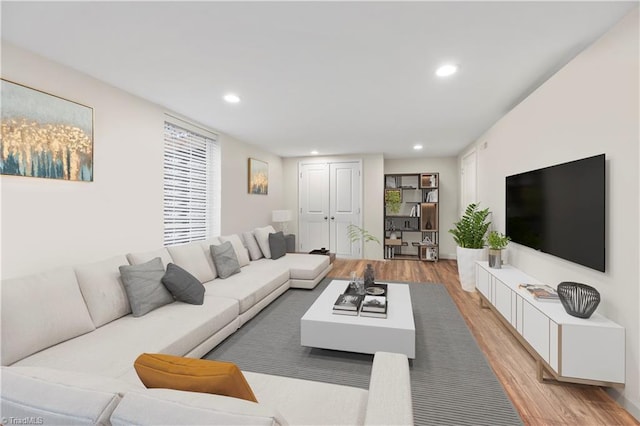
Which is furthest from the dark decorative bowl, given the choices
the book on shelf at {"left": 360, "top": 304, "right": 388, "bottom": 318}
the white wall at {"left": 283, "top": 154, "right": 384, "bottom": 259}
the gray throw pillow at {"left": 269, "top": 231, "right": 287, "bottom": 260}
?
the white wall at {"left": 283, "top": 154, "right": 384, "bottom": 259}

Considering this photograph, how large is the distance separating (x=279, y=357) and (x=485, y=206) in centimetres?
395

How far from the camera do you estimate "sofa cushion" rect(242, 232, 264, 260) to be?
4742 millimetres

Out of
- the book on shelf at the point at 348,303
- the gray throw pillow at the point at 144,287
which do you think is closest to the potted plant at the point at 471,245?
the book on shelf at the point at 348,303

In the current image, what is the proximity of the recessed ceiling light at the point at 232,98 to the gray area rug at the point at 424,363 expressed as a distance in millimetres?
2462

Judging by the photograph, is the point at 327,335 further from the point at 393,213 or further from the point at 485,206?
the point at 393,213

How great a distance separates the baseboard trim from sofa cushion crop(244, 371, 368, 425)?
68.5 inches

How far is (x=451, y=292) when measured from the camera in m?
4.27

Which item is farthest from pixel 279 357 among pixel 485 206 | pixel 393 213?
pixel 393 213

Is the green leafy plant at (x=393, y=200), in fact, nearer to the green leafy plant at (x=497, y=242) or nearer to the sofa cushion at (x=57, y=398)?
the green leafy plant at (x=497, y=242)

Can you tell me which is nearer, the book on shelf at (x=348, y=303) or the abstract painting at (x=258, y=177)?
the book on shelf at (x=348, y=303)

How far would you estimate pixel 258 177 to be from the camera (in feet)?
19.3

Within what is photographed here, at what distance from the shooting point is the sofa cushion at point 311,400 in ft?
4.04

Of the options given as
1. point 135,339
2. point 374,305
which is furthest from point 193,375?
point 374,305

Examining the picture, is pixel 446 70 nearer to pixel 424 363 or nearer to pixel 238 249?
pixel 424 363
